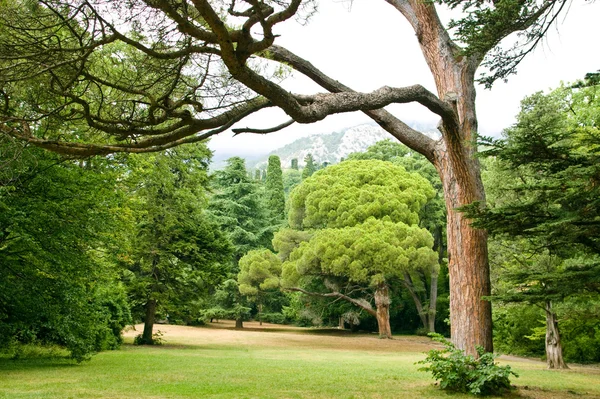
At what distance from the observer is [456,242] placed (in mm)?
8820

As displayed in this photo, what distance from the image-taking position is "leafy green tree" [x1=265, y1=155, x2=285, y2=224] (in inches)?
1834

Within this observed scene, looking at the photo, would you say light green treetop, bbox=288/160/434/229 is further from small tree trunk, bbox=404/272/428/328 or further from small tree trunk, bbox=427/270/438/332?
small tree trunk, bbox=427/270/438/332

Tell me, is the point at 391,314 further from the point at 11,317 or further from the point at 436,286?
the point at 11,317

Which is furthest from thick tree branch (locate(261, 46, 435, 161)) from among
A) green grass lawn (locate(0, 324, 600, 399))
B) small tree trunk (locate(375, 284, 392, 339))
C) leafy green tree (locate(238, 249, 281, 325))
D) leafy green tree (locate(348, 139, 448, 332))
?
leafy green tree (locate(238, 249, 281, 325))

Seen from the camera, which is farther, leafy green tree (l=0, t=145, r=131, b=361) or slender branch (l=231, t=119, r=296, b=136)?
leafy green tree (l=0, t=145, r=131, b=361)

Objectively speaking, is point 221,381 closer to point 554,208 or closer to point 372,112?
point 372,112

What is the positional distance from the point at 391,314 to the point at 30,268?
26490 mm

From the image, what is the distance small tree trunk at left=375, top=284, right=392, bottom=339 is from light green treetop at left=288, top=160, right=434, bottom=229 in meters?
3.67

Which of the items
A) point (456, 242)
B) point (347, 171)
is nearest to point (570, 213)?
point (456, 242)

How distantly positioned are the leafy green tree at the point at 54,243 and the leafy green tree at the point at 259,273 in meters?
17.6

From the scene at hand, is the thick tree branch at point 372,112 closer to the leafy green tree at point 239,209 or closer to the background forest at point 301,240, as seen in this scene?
the background forest at point 301,240

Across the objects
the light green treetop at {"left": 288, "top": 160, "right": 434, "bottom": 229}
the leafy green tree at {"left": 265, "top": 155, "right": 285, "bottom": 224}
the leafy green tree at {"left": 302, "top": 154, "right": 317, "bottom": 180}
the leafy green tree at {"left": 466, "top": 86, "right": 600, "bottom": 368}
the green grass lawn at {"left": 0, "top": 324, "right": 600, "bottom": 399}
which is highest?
the leafy green tree at {"left": 302, "top": 154, "right": 317, "bottom": 180}

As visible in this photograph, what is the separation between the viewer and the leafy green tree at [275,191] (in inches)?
1834

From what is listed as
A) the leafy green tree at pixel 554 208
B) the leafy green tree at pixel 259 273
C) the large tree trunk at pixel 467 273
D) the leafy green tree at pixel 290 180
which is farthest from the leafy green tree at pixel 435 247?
the leafy green tree at pixel 290 180
